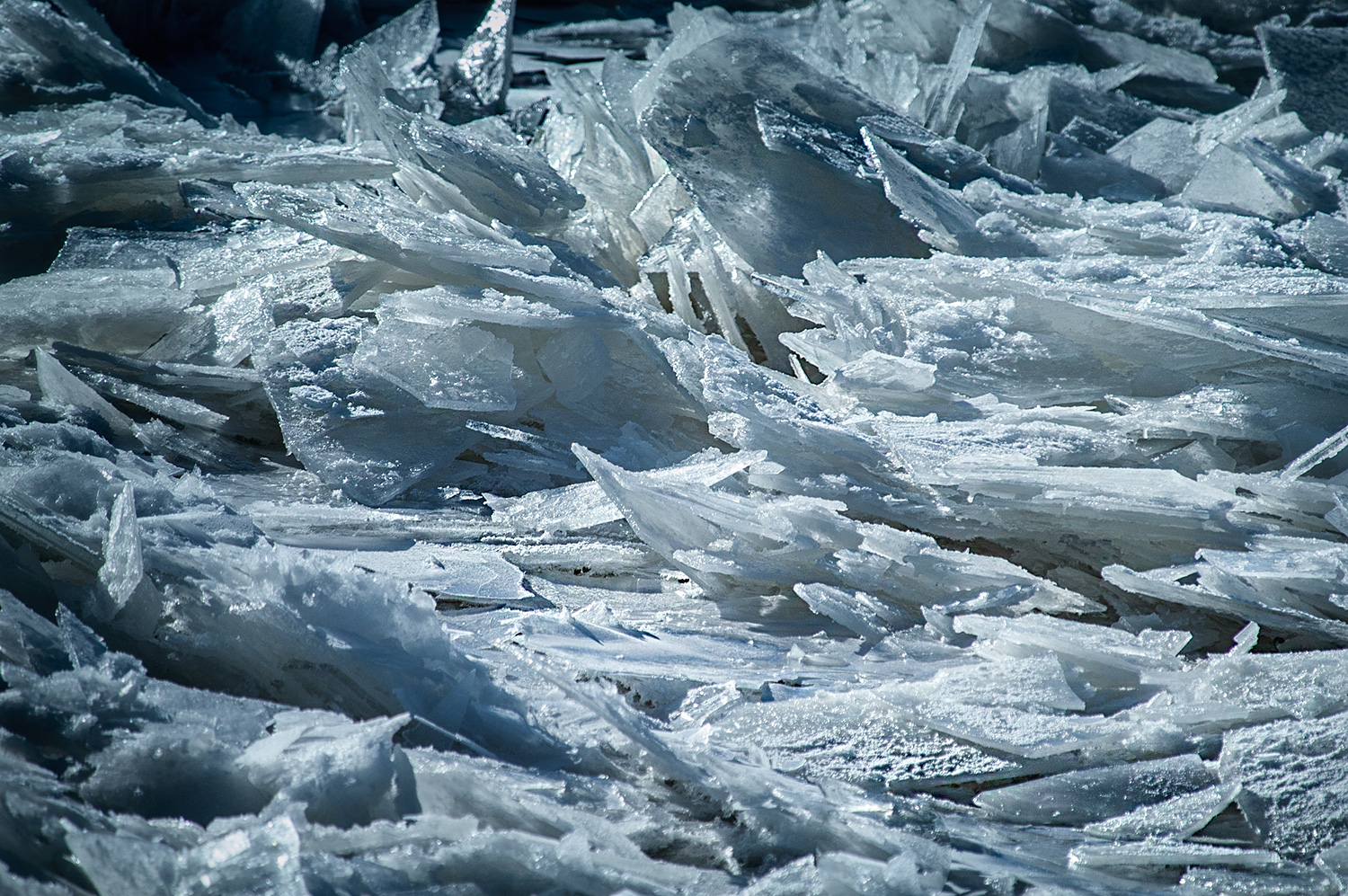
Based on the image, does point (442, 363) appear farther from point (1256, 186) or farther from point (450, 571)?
point (1256, 186)

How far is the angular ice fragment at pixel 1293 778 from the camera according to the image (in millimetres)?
1053

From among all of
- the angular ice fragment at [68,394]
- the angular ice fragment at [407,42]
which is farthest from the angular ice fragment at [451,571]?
the angular ice fragment at [407,42]

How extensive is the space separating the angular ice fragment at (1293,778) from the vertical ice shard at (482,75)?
3.45m

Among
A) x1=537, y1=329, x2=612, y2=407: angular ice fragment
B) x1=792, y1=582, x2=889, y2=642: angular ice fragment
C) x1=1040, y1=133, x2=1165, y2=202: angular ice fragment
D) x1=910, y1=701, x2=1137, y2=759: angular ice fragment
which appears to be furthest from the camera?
x1=1040, y1=133, x2=1165, y2=202: angular ice fragment

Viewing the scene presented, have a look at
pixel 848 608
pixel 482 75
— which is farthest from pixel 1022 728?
pixel 482 75

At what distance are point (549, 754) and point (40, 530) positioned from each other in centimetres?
82

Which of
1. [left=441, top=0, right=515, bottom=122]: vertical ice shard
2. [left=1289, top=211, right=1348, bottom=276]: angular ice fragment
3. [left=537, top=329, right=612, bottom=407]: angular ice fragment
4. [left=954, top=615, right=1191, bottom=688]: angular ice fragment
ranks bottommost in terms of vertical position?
[left=954, top=615, right=1191, bottom=688]: angular ice fragment

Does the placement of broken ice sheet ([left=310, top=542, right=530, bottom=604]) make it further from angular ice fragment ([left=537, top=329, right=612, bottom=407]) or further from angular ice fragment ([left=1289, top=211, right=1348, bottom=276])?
angular ice fragment ([left=1289, top=211, right=1348, bottom=276])

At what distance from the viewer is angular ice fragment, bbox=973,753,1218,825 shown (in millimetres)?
1121

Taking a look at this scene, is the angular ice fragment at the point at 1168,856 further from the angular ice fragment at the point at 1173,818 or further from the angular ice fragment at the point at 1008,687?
the angular ice fragment at the point at 1008,687

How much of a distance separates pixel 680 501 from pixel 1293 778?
0.92 m

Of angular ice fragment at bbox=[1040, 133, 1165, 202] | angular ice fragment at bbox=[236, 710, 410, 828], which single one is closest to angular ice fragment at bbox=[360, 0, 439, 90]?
angular ice fragment at bbox=[1040, 133, 1165, 202]

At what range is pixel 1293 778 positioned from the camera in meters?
1.08

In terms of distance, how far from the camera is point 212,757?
97cm
